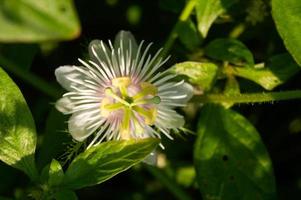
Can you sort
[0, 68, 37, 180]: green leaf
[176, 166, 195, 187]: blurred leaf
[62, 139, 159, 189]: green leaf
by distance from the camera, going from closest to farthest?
1. [62, 139, 159, 189]: green leaf
2. [0, 68, 37, 180]: green leaf
3. [176, 166, 195, 187]: blurred leaf

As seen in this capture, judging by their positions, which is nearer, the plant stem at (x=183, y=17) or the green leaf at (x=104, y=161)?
the green leaf at (x=104, y=161)

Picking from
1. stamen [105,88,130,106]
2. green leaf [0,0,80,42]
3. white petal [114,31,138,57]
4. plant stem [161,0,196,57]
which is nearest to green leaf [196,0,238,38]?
plant stem [161,0,196,57]

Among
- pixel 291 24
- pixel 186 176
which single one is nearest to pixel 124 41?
pixel 291 24

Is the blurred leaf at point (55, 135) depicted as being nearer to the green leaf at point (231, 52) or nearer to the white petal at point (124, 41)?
the white petal at point (124, 41)

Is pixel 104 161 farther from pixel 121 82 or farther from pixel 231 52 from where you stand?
pixel 231 52

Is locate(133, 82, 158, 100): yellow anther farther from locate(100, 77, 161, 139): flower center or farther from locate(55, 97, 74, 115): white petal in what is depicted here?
locate(55, 97, 74, 115): white petal

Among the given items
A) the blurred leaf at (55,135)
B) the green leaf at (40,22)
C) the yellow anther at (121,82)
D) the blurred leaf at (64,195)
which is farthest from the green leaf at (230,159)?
the green leaf at (40,22)

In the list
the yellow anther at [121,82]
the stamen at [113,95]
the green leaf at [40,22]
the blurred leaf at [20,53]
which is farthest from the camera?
the blurred leaf at [20,53]

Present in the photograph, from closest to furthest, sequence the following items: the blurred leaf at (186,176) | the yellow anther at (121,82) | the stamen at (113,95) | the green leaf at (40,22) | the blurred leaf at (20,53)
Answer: the green leaf at (40,22) < the stamen at (113,95) < the yellow anther at (121,82) < the blurred leaf at (20,53) < the blurred leaf at (186,176)
